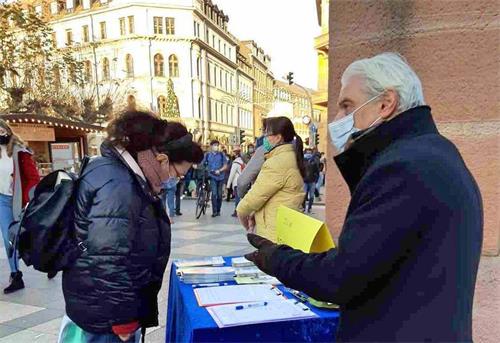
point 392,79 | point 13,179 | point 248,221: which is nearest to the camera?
point 392,79

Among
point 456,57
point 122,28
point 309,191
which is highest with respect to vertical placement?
point 122,28

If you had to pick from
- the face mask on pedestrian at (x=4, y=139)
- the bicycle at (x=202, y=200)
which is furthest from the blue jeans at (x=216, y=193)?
the face mask on pedestrian at (x=4, y=139)

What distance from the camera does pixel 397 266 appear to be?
100cm

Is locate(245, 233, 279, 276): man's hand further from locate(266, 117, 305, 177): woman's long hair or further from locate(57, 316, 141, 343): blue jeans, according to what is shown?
locate(266, 117, 305, 177): woman's long hair

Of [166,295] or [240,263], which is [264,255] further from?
[166,295]

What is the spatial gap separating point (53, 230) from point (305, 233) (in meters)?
1.03

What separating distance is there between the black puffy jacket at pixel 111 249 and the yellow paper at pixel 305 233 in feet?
1.93

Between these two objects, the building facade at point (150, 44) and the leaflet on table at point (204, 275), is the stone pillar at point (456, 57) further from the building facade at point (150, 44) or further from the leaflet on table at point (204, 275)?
the building facade at point (150, 44)

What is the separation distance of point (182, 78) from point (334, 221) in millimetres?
45800

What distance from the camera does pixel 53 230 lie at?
161 cm

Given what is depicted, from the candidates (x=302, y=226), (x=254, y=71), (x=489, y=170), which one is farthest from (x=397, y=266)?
(x=254, y=71)

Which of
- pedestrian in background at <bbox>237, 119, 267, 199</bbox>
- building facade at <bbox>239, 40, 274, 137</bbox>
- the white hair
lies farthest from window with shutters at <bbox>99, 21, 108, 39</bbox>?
the white hair

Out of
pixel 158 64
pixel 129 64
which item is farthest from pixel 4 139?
pixel 129 64

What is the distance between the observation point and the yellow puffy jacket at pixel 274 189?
9.73 feet
